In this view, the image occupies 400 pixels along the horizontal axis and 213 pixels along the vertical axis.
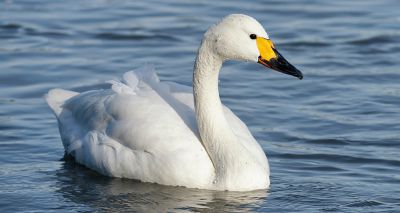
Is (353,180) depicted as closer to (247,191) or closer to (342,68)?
(247,191)

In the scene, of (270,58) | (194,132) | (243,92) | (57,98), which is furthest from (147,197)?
(243,92)

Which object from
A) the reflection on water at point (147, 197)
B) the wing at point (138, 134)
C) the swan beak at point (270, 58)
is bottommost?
the reflection on water at point (147, 197)

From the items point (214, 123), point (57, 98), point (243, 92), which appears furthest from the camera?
point (243, 92)

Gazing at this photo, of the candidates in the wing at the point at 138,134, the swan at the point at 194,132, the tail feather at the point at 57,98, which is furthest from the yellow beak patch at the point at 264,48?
the tail feather at the point at 57,98

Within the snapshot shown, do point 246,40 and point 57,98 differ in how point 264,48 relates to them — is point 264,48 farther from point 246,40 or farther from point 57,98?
point 57,98

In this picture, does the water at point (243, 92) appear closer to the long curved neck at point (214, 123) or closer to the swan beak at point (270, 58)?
the long curved neck at point (214, 123)

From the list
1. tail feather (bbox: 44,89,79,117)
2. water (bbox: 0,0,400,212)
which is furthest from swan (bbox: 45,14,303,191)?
tail feather (bbox: 44,89,79,117)

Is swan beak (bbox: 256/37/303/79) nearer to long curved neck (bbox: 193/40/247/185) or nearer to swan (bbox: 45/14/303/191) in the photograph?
swan (bbox: 45/14/303/191)

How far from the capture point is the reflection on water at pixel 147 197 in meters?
9.40

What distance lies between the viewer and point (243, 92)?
13383mm

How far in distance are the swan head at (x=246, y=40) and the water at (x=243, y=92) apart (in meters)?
1.22

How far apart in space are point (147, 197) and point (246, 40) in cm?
165

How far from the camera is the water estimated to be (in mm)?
9711

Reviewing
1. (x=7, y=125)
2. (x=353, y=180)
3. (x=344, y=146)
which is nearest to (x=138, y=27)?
(x=7, y=125)
